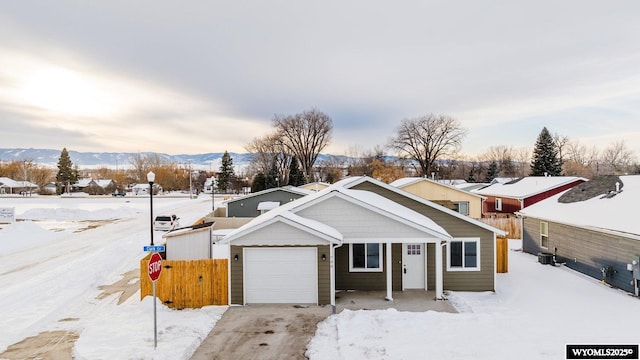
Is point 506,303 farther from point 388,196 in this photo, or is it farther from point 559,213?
point 559,213

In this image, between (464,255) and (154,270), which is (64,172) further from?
(464,255)

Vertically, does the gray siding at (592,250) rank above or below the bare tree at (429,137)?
below

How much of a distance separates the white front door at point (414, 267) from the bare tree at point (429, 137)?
5679 centimetres

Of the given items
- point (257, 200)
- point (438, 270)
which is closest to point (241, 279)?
point (438, 270)

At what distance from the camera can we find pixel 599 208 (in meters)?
18.3

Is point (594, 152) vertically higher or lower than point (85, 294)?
higher

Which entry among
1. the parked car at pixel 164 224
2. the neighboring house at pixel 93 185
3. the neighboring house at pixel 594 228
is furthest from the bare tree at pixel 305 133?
the neighboring house at pixel 93 185

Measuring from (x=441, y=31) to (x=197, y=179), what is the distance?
10795cm

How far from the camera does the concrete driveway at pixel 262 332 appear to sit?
9.66m

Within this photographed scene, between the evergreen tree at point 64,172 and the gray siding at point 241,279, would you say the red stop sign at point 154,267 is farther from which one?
the evergreen tree at point 64,172

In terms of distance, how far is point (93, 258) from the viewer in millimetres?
20672

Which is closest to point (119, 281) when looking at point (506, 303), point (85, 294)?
point (85, 294)

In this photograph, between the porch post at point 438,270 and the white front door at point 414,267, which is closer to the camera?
the porch post at point 438,270

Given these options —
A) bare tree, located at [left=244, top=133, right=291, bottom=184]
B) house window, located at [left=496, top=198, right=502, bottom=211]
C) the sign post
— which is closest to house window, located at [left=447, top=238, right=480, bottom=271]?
the sign post
